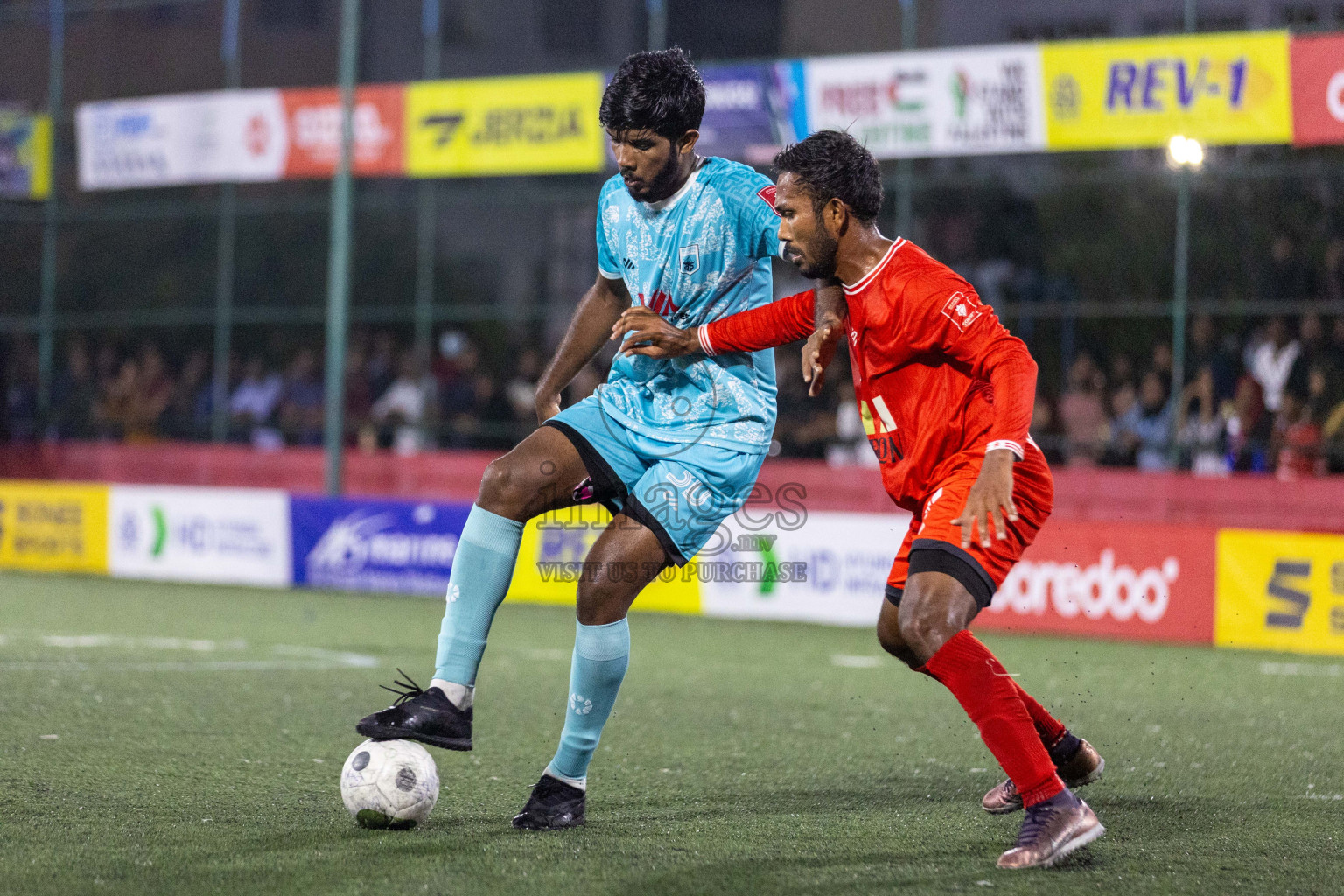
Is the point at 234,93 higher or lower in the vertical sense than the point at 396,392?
higher

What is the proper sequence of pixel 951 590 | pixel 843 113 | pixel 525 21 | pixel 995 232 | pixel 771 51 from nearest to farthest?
pixel 951 590, pixel 843 113, pixel 995 232, pixel 771 51, pixel 525 21

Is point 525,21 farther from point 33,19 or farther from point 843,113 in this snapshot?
point 843,113

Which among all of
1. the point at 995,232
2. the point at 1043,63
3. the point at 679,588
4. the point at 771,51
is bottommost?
the point at 679,588

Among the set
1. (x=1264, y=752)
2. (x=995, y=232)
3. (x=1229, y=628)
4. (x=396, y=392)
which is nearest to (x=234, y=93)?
(x=396, y=392)

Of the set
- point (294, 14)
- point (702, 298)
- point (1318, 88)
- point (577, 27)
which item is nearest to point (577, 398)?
point (1318, 88)

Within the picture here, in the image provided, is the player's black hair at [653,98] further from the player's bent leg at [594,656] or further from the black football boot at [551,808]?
the black football boot at [551,808]

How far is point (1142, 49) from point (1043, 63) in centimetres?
84

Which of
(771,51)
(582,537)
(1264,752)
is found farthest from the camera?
(771,51)

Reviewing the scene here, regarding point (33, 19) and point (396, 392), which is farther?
point (33, 19)

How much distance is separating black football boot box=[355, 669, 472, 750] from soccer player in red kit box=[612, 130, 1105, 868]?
114 centimetres

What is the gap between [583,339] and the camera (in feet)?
17.0

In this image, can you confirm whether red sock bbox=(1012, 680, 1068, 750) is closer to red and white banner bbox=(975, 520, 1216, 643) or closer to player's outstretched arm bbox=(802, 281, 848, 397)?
player's outstretched arm bbox=(802, 281, 848, 397)

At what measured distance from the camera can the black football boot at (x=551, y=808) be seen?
4613mm

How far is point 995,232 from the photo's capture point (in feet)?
58.0
